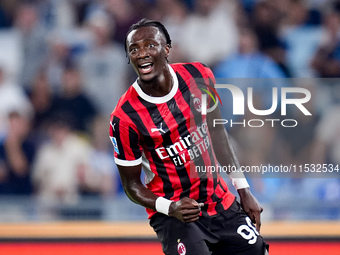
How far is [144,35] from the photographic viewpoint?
2.80 metres

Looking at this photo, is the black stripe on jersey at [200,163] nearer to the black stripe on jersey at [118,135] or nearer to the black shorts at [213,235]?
the black shorts at [213,235]

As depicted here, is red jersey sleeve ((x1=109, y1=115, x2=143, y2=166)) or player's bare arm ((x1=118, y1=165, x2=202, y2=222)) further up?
red jersey sleeve ((x1=109, y1=115, x2=143, y2=166))

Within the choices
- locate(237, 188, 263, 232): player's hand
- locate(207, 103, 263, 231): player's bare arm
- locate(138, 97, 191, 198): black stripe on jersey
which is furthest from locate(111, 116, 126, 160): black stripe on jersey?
locate(237, 188, 263, 232): player's hand

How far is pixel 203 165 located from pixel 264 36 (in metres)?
3.28

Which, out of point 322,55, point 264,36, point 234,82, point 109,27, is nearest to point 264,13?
point 264,36

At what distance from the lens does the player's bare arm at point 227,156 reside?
301 cm

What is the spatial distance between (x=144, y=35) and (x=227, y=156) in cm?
78

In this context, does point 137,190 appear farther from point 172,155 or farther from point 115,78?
point 115,78

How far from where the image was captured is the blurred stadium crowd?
522 cm

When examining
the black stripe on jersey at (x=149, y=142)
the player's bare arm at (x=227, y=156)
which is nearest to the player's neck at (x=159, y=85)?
the black stripe on jersey at (x=149, y=142)

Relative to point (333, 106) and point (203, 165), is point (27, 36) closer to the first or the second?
point (333, 106)

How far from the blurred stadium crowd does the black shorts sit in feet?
6.59

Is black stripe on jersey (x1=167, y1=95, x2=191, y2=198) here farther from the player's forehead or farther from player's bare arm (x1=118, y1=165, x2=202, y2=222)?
the player's forehead

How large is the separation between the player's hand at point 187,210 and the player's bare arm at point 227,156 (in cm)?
39
